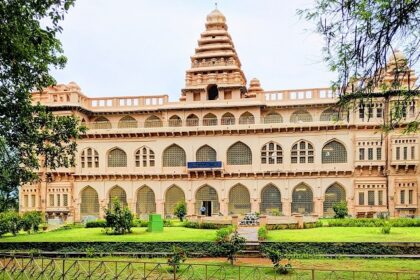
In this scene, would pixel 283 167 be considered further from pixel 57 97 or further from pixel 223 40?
pixel 57 97

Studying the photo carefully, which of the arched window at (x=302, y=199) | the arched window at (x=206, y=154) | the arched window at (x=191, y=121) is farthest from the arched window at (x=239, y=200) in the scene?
the arched window at (x=191, y=121)

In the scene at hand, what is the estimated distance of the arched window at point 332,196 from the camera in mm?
39531

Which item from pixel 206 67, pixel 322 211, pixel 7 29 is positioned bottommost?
pixel 322 211

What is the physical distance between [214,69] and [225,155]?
775 centimetres

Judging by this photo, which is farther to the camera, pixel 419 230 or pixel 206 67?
pixel 206 67

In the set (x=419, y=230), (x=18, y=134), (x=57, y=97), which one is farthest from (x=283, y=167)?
(x=18, y=134)

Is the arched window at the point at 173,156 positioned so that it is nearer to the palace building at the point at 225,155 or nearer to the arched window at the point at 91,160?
the palace building at the point at 225,155

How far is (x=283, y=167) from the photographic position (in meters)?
40.2

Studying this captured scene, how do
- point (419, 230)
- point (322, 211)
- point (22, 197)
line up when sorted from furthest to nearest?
point (22, 197), point (322, 211), point (419, 230)

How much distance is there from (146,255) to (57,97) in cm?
2572

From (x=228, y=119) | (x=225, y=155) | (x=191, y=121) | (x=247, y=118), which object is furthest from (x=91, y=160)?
(x=247, y=118)

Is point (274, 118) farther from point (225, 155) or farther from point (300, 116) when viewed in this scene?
point (225, 155)

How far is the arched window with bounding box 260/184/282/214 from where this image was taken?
132 feet

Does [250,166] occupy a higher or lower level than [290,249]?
higher
